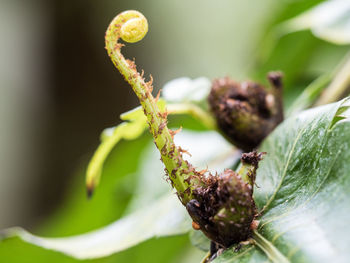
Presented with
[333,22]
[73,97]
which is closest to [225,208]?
[333,22]

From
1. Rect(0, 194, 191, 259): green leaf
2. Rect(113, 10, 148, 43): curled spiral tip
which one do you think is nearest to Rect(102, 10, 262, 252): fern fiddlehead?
Rect(113, 10, 148, 43): curled spiral tip

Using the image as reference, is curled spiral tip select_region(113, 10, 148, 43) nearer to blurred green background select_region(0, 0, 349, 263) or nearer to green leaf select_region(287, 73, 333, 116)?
green leaf select_region(287, 73, 333, 116)

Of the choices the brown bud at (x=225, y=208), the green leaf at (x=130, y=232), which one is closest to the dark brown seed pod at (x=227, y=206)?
the brown bud at (x=225, y=208)

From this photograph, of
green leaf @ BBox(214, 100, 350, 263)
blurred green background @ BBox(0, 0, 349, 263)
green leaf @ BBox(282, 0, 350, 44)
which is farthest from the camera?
blurred green background @ BBox(0, 0, 349, 263)

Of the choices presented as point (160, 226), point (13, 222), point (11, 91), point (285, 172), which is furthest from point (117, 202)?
point (11, 91)

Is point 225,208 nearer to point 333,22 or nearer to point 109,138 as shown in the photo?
point 109,138

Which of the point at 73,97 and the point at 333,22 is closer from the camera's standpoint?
the point at 333,22
